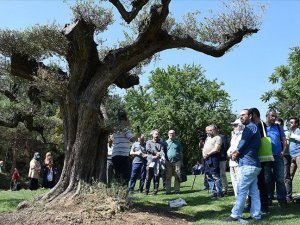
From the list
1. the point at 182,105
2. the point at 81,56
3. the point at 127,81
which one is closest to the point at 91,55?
the point at 81,56

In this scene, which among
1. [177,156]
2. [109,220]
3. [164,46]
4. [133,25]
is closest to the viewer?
[109,220]

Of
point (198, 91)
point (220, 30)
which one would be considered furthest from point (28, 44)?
point (198, 91)

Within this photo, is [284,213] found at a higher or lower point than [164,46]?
lower

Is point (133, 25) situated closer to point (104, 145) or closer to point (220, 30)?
point (220, 30)

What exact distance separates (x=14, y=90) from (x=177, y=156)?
808 centimetres

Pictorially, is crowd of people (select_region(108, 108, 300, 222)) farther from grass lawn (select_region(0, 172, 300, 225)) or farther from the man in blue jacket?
grass lawn (select_region(0, 172, 300, 225))

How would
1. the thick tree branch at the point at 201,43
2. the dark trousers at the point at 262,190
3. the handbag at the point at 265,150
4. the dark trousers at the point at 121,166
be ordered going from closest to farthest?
the handbag at the point at 265,150
the dark trousers at the point at 262,190
the thick tree branch at the point at 201,43
the dark trousers at the point at 121,166

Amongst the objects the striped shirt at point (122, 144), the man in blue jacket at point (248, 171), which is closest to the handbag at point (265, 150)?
the man in blue jacket at point (248, 171)

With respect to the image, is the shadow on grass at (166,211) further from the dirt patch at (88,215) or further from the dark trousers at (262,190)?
the dark trousers at (262,190)

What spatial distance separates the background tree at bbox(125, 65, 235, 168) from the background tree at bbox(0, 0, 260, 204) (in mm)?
39562

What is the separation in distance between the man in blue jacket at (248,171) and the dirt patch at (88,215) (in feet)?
4.02

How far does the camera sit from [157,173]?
44.7 feet

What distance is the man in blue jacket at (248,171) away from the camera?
27.1 ft

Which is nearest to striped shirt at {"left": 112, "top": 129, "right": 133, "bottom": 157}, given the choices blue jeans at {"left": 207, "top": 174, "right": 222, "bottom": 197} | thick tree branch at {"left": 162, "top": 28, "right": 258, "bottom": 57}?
blue jeans at {"left": 207, "top": 174, "right": 222, "bottom": 197}
